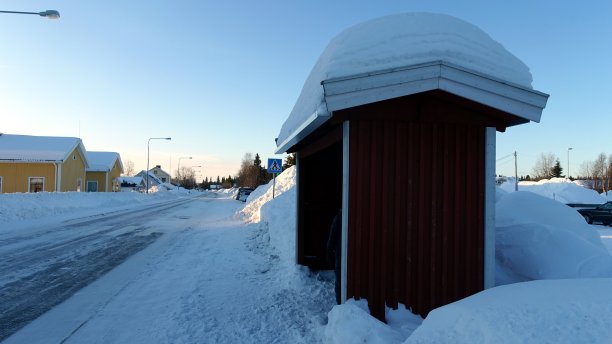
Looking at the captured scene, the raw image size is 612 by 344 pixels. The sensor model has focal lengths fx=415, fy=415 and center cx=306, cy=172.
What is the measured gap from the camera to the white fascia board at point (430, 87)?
172 inches

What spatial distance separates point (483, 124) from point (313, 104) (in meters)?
2.07

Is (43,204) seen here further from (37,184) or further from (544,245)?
(544,245)

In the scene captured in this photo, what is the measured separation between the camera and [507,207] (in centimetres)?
786

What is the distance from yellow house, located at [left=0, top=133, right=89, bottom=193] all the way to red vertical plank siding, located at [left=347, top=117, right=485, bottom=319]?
35.2 metres

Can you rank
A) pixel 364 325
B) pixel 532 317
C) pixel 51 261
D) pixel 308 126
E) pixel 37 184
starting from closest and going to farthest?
1. pixel 532 317
2. pixel 364 325
3. pixel 308 126
4. pixel 51 261
5. pixel 37 184

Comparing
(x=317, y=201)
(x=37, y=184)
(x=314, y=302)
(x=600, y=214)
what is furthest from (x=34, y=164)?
(x=600, y=214)

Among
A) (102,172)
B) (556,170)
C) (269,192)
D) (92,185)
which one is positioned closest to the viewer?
(269,192)

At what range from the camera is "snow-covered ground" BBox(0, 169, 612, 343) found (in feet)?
10.1

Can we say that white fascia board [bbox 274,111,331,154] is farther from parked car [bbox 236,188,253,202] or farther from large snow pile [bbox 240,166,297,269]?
parked car [bbox 236,188,253,202]

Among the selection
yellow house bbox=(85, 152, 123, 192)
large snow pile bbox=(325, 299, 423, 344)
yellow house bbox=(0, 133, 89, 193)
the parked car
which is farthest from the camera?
yellow house bbox=(85, 152, 123, 192)

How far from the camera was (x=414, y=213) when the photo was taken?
192 inches

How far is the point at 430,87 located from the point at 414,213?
1460 mm

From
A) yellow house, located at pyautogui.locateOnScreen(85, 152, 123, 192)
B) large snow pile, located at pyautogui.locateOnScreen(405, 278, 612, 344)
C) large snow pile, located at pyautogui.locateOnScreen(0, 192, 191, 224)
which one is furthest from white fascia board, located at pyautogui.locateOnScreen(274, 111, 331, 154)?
yellow house, located at pyautogui.locateOnScreen(85, 152, 123, 192)

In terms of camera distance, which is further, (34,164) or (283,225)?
(34,164)
